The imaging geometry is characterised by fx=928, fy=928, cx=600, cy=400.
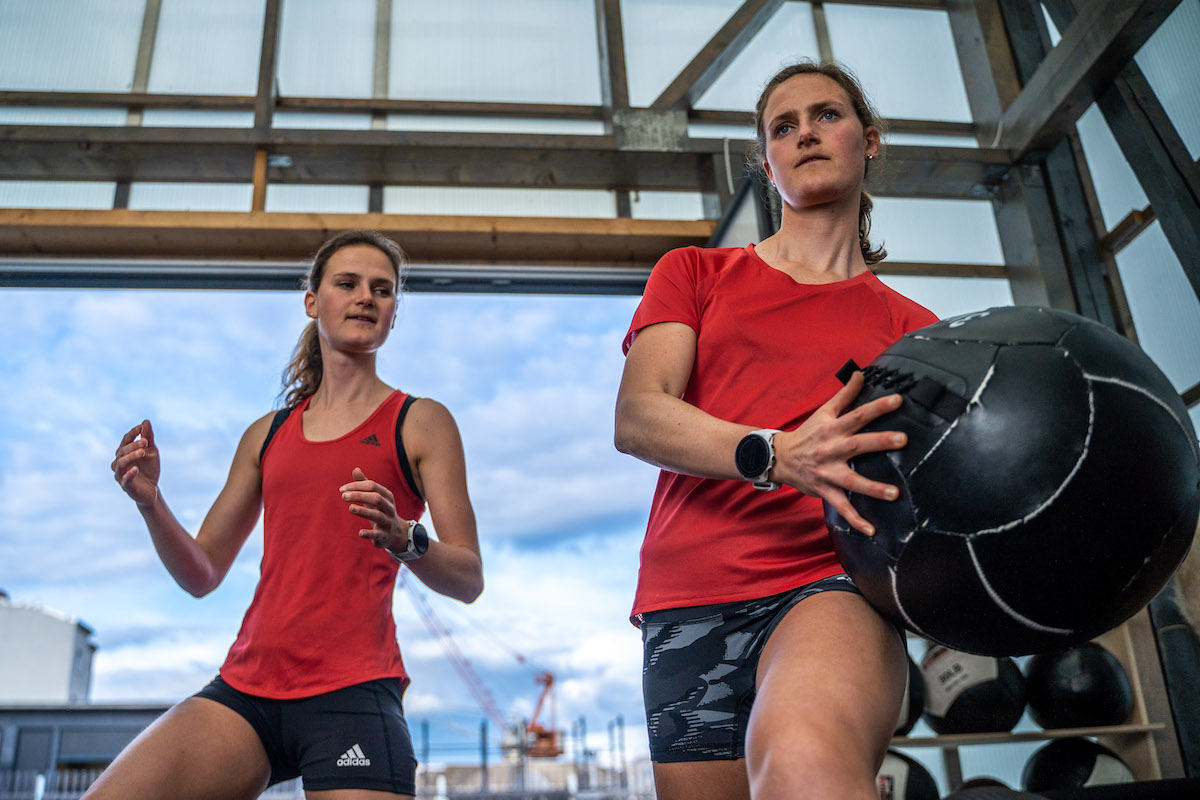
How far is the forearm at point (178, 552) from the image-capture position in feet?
6.42

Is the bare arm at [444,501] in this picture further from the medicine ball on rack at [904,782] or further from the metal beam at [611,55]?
the metal beam at [611,55]

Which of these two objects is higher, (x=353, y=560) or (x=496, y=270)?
(x=496, y=270)

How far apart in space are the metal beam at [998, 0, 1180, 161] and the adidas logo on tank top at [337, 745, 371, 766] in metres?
3.81

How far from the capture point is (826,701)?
0.92 meters

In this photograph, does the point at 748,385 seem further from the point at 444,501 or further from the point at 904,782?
the point at 904,782

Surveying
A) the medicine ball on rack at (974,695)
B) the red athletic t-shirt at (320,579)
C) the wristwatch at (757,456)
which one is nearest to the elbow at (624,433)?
the wristwatch at (757,456)

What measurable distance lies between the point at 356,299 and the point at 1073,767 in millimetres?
2927

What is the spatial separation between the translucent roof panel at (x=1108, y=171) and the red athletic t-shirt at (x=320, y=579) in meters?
3.54

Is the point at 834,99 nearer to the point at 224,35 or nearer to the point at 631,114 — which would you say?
the point at 631,114

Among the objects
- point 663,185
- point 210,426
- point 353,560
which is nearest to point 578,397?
point 663,185

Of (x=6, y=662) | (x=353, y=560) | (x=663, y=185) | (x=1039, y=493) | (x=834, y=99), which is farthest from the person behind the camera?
(x=6, y=662)

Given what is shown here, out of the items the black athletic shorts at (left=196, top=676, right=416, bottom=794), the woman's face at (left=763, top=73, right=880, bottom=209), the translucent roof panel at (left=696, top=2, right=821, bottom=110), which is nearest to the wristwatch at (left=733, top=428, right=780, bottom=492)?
the woman's face at (left=763, top=73, right=880, bottom=209)

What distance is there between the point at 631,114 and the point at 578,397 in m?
5.29

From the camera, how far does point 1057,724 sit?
11.0 ft
